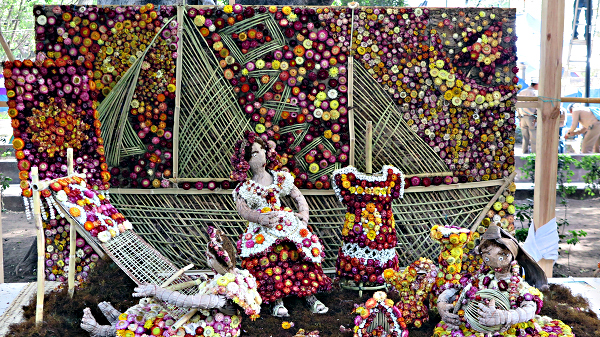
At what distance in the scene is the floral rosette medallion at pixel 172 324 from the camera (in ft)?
10.7

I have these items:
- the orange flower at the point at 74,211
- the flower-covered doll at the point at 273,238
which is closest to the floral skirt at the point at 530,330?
the flower-covered doll at the point at 273,238

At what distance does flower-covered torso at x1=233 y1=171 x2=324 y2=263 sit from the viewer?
386 centimetres

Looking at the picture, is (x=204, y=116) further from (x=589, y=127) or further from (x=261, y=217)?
(x=589, y=127)

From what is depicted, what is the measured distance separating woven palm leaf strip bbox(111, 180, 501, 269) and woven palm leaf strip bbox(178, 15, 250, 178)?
28 cm

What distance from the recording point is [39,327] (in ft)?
11.7

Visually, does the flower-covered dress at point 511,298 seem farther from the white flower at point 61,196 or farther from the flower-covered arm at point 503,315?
the white flower at point 61,196

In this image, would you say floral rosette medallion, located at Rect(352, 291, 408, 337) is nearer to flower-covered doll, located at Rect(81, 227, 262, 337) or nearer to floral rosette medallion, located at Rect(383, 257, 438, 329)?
floral rosette medallion, located at Rect(383, 257, 438, 329)

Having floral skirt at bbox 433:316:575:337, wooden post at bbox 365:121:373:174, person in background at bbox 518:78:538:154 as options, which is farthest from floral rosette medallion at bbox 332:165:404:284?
person in background at bbox 518:78:538:154

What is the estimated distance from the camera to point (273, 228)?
3859 mm

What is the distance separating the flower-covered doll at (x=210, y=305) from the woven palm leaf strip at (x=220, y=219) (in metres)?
1.24

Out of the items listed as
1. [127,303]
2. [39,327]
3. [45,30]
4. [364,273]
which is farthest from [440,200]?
[45,30]

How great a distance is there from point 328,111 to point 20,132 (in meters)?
2.34

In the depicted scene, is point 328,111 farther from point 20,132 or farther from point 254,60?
point 20,132

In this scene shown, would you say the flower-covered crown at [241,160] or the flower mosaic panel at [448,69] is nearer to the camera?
the flower-covered crown at [241,160]
